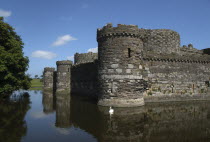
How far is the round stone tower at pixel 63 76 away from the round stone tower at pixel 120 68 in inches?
607

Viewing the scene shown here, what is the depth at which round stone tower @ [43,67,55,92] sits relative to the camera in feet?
115

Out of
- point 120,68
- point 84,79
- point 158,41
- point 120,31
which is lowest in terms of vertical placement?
point 84,79

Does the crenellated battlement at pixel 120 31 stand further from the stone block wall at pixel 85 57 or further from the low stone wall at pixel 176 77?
the stone block wall at pixel 85 57

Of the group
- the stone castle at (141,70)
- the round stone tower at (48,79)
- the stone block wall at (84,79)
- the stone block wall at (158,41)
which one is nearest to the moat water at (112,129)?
the stone castle at (141,70)

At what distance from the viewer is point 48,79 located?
116ft

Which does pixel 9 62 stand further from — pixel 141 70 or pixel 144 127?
pixel 144 127

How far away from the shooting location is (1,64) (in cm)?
1659

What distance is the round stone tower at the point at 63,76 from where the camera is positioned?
95.2 feet

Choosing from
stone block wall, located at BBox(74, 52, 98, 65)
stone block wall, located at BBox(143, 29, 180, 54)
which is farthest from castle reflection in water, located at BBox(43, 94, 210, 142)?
stone block wall, located at BBox(74, 52, 98, 65)

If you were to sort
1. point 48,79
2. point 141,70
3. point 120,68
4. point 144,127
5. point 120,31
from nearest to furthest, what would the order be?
point 144,127, point 120,68, point 120,31, point 141,70, point 48,79

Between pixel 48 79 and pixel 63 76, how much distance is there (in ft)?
25.3

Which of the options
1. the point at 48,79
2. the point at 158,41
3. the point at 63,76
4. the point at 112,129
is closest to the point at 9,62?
the point at 63,76

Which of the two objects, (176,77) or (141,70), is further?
(176,77)

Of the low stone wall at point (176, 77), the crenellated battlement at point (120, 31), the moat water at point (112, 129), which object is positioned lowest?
the moat water at point (112, 129)
